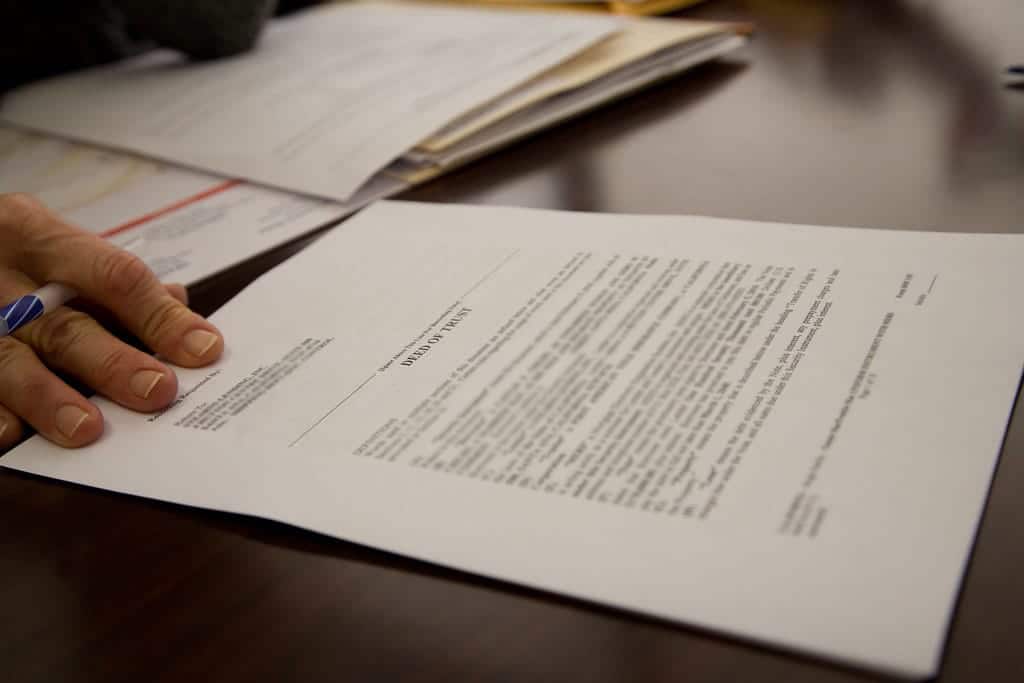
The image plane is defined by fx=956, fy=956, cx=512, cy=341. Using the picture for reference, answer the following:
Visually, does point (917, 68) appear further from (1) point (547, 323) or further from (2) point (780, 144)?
(1) point (547, 323)

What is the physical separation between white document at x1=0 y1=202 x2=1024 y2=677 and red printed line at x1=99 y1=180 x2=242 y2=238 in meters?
0.18

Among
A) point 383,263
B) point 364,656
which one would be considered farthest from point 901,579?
point 383,263

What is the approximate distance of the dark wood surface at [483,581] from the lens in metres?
0.30

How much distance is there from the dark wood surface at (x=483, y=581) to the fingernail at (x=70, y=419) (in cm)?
3

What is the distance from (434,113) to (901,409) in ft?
1.54

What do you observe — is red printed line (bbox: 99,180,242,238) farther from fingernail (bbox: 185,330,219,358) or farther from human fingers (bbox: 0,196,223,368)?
fingernail (bbox: 185,330,219,358)

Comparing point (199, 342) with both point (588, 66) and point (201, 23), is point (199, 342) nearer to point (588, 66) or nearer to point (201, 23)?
point (588, 66)

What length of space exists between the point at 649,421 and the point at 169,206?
481 mm

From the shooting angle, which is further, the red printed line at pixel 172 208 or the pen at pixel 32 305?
the red printed line at pixel 172 208

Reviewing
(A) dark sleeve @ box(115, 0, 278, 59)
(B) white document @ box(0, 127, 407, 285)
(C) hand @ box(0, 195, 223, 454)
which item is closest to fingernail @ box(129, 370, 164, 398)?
(C) hand @ box(0, 195, 223, 454)

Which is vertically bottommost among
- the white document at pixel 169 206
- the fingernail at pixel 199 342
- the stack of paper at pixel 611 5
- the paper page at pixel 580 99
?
the white document at pixel 169 206

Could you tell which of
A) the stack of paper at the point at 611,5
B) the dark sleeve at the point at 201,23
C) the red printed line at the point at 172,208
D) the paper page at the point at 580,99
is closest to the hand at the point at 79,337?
the red printed line at the point at 172,208

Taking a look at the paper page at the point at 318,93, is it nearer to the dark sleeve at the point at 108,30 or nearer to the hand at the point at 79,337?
the dark sleeve at the point at 108,30

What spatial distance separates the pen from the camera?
0.48 metres
